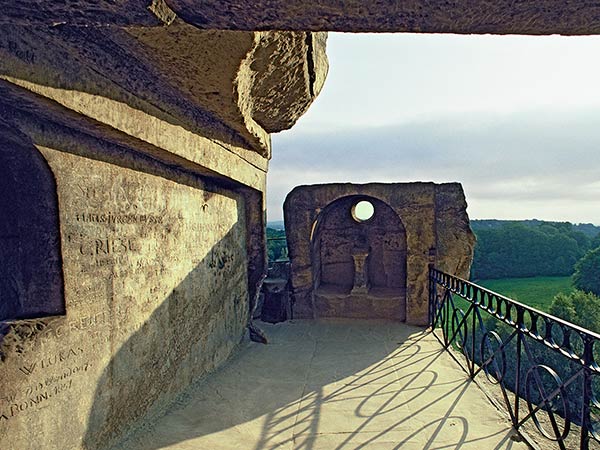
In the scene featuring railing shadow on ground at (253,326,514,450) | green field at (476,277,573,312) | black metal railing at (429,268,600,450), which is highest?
black metal railing at (429,268,600,450)

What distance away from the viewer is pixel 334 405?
3.82 metres

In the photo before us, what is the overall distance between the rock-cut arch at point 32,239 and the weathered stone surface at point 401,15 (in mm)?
1524

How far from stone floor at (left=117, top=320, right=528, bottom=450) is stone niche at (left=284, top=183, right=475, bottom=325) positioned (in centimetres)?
154

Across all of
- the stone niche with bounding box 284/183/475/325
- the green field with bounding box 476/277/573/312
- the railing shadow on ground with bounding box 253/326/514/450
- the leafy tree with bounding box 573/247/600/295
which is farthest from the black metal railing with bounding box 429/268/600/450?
the green field with bounding box 476/277/573/312

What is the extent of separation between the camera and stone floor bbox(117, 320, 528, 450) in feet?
10.4

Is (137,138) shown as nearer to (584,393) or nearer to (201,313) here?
(201,313)

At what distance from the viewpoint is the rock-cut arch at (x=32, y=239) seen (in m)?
2.30

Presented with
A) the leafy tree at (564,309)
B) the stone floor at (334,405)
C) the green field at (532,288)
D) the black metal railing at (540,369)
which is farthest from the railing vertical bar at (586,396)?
the green field at (532,288)

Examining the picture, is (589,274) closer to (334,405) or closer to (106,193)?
(334,405)

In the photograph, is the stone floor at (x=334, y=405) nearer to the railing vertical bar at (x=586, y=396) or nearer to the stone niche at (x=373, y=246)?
the railing vertical bar at (x=586, y=396)

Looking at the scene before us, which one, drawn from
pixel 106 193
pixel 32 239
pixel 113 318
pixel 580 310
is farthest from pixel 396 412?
pixel 580 310

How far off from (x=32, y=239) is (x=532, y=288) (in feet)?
117

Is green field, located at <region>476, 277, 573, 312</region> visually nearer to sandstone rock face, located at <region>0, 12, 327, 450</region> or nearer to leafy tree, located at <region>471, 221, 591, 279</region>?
leafy tree, located at <region>471, 221, 591, 279</region>

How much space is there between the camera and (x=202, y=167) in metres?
3.85
